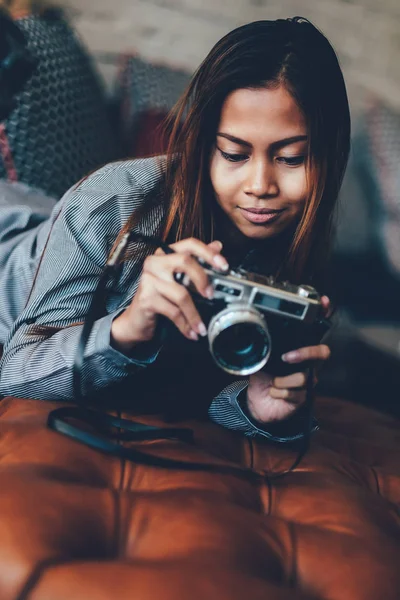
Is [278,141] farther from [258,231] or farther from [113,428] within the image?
[113,428]

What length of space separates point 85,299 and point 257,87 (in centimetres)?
34

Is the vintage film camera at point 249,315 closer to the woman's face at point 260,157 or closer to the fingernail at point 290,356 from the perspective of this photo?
the fingernail at point 290,356

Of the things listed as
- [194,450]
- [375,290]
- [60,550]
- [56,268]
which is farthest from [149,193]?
[375,290]

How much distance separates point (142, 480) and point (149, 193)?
38 cm

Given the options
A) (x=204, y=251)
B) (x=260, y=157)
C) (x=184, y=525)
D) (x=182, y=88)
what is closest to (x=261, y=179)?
(x=260, y=157)

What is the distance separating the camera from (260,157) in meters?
0.71

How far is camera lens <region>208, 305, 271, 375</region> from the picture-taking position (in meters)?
0.58

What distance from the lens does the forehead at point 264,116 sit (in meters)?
0.70

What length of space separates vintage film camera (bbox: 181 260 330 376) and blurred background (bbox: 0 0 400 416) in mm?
586

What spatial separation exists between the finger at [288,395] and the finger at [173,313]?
5.8 inches

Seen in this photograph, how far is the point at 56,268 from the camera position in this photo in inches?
29.3

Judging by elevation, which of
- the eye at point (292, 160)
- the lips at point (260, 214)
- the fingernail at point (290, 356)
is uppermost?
the eye at point (292, 160)

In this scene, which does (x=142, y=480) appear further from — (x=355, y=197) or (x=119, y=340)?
(x=355, y=197)

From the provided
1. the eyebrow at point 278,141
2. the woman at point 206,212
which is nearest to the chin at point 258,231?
the woman at point 206,212
